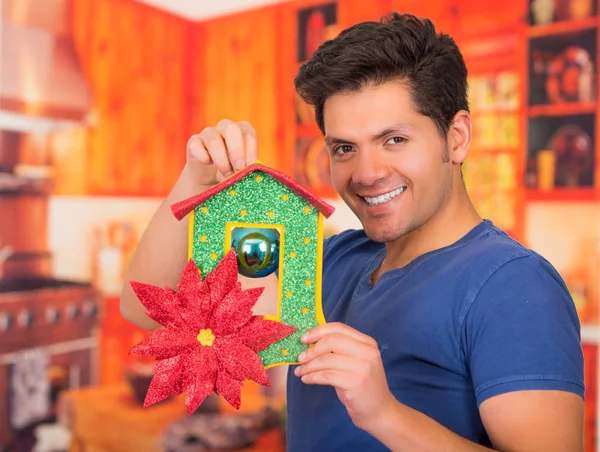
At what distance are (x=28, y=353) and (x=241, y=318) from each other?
8.77 ft

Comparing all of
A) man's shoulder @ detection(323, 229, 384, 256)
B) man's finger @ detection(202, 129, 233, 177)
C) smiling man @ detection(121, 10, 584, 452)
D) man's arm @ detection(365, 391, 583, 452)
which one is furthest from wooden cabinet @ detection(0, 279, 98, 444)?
man's arm @ detection(365, 391, 583, 452)

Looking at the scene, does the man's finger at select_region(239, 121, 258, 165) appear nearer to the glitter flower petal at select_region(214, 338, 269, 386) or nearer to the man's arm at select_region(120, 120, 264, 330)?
the man's arm at select_region(120, 120, 264, 330)

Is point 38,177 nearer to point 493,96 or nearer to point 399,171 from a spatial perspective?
point 493,96

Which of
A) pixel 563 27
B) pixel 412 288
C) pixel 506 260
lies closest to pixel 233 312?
pixel 412 288

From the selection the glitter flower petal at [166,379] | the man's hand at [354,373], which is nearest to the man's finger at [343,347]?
the man's hand at [354,373]

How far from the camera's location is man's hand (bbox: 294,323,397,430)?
781 mm

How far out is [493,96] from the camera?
3119 millimetres

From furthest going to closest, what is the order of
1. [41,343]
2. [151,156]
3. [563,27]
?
[151,156]
[41,343]
[563,27]

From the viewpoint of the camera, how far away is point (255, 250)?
3.08 feet

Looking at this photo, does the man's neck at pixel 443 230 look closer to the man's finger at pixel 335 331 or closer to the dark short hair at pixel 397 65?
the dark short hair at pixel 397 65

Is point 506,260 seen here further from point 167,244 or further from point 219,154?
point 167,244

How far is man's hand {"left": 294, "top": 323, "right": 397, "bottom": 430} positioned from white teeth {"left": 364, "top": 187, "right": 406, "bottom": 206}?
0.91ft

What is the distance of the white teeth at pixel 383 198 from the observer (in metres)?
1.02

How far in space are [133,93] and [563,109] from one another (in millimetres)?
2504
